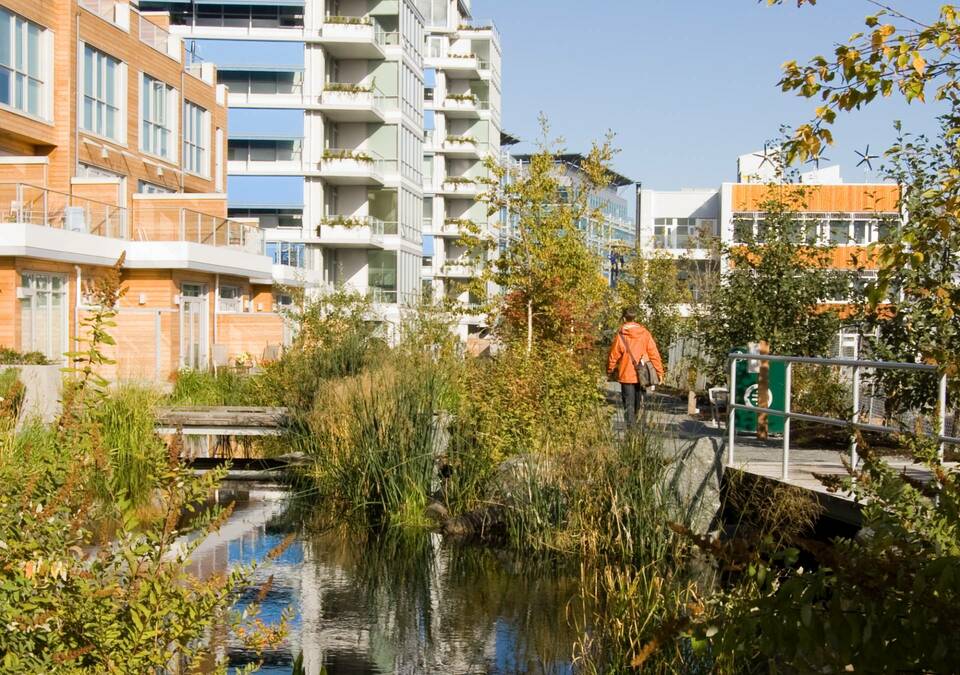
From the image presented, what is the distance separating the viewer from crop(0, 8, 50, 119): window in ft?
101

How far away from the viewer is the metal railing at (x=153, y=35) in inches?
1539

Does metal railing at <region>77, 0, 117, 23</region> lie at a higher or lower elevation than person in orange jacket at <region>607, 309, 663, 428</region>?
higher

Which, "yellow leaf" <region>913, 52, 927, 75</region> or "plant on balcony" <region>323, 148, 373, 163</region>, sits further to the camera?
"plant on balcony" <region>323, 148, 373, 163</region>

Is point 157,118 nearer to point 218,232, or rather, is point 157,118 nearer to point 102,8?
point 102,8

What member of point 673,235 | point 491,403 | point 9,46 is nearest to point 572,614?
point 491,403

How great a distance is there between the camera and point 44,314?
2995cm

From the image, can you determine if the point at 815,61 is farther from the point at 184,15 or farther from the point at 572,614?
the point at 184,15

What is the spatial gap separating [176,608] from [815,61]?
3599 millimetres

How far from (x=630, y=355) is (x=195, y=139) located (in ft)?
100

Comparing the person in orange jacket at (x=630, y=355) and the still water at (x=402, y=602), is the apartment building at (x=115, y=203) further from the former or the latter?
the still water at (x=402, y=602)

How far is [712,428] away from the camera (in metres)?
20.4

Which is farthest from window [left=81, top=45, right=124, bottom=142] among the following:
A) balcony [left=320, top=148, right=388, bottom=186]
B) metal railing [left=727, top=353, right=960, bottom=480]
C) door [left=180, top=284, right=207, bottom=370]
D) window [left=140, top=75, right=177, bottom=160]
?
metal railing [left=727, top=353, right=960, bottom=480]

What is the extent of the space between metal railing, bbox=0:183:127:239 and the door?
10.9 feet

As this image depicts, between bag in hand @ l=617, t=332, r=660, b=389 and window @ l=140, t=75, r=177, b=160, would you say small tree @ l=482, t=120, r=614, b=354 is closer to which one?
bag in hand @ l=617, t=332, r=660, b=389
